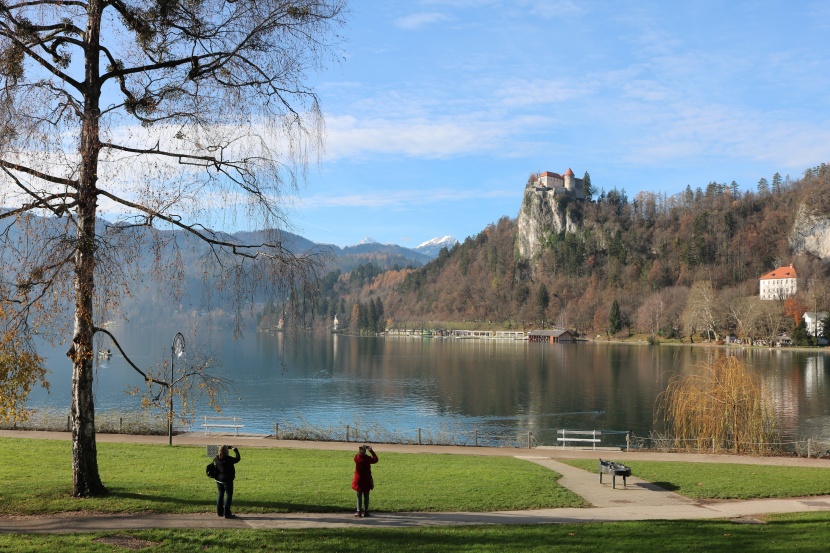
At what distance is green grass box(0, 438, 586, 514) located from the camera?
1262 centimetres

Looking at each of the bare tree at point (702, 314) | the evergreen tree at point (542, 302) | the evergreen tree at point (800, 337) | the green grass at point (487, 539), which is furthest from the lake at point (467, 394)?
the evergreen tree at point (542, 302)

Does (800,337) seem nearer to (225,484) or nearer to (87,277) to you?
(225,484)

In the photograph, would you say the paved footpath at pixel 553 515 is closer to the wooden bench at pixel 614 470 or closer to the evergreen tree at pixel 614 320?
the wooden bench at pixel 614 470

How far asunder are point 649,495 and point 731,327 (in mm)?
132468

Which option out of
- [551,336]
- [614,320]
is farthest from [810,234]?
[551,336]

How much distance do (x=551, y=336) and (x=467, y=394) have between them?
110 meters

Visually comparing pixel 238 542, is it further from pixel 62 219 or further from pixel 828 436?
pixel 828 436

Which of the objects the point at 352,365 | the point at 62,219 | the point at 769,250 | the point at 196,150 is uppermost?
Result: the point at 769,250

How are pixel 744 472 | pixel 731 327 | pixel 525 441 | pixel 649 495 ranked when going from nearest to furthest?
1. pixel 649 495
2. pixel 744 472
3. pixel 525 441
4. pixel 731 327

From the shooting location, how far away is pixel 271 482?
16094 millimetres

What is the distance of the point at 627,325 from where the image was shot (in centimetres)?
16312

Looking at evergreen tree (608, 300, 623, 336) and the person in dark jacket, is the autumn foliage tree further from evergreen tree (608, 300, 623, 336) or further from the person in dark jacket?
evergreen tree (608, 300, 623, 336)

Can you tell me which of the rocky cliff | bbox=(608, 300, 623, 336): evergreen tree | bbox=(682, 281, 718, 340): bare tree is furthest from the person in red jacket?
the rocky cliff

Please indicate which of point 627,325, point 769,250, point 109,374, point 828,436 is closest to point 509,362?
point 109,374
